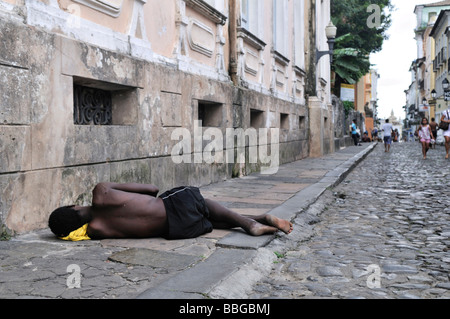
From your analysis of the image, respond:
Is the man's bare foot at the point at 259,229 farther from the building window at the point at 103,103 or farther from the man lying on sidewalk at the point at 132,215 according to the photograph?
the building window at the point at 103,103

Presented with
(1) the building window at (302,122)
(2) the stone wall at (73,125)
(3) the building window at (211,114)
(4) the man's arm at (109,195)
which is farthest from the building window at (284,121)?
(4) the man's arm at (109,195)

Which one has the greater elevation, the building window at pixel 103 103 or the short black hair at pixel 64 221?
the building window at pixel 103 103

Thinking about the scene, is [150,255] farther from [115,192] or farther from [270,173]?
[270,173]

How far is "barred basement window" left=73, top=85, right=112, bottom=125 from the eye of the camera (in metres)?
5.00

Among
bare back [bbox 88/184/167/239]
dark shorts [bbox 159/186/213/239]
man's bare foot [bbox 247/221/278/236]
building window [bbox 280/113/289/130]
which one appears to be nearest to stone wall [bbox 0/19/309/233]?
bare back [bbox 88/184/167/239]

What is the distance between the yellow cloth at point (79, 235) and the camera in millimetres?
3812

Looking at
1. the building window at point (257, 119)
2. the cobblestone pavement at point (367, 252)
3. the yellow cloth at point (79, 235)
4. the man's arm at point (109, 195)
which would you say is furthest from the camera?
the building window at point (257, 119)

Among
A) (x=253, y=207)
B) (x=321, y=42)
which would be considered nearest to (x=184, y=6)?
(x=253, y=207)

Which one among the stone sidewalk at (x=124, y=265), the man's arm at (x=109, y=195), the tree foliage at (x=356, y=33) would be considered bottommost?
the stone sidewalk at (x=124, y=265)

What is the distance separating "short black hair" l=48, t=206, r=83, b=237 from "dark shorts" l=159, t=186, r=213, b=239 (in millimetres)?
684

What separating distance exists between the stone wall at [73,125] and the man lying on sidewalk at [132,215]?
48cm

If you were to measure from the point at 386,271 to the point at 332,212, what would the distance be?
2.69 m

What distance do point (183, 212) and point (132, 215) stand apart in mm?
399

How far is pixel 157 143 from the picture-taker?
6098 mm
